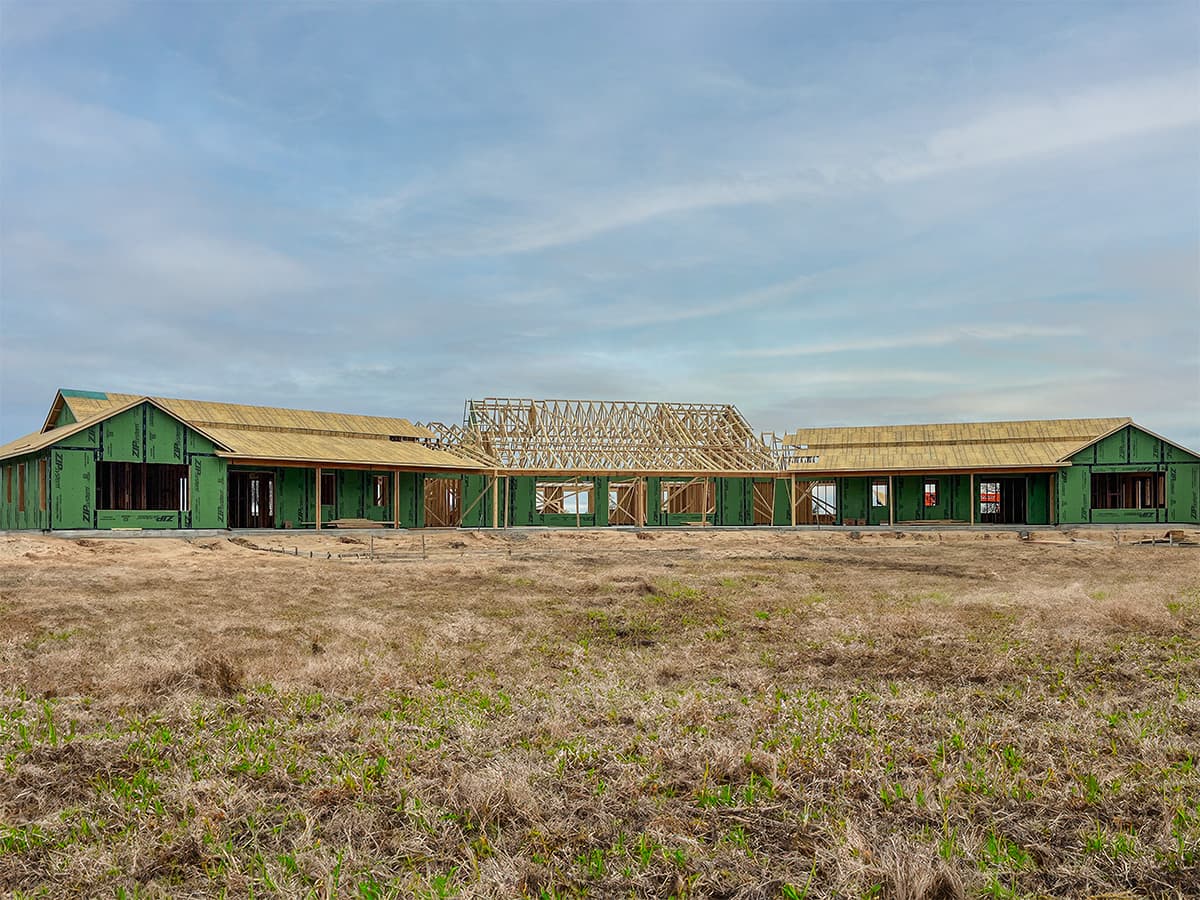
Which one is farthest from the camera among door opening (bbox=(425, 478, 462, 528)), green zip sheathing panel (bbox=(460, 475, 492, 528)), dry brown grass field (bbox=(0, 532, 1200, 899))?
green zip sheathing panel (bbox=(460, 475, 492, 528))

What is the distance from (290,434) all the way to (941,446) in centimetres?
2748

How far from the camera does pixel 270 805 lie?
470cm

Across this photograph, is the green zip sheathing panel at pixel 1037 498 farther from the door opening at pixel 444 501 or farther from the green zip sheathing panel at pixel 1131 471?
the door opening at pixel 444 501

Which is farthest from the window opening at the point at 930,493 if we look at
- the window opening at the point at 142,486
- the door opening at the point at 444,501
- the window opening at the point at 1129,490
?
the window opening at the point at 142,486

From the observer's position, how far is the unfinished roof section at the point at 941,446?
34062mm

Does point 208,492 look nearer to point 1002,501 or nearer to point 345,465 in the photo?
point 345,465

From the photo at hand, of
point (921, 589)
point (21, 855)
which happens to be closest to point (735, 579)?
point (921, 589)

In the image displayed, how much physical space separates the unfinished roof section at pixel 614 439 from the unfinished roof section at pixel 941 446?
8.23ft

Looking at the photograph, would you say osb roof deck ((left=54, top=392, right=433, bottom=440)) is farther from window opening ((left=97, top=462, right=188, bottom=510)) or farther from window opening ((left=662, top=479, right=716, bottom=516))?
window opening ((left=662, top=479, right=716, bottom=516))

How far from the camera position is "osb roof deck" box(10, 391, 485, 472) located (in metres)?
27.6

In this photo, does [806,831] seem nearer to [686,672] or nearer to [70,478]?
[686,672]

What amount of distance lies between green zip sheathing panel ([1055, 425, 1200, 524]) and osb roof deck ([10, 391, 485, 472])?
917 inches

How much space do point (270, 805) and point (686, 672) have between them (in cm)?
429

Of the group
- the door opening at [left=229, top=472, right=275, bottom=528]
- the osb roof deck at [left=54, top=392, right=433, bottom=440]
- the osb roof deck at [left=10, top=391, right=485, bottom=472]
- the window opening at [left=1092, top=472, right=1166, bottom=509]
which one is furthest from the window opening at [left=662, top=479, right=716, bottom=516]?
the door opening at [left=229, top=472, right=275, bottom=528]
